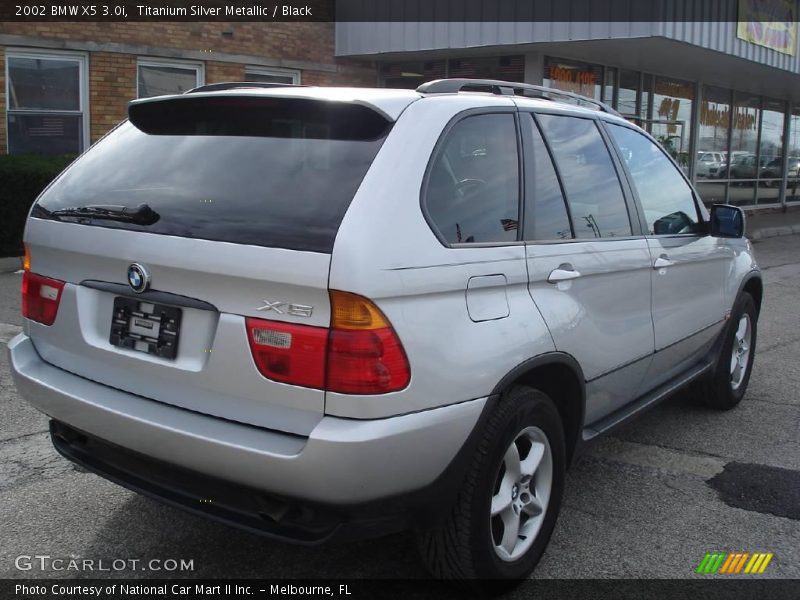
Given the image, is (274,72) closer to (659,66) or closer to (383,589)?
(659,66)

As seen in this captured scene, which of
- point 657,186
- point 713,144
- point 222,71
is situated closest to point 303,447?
point 657,186

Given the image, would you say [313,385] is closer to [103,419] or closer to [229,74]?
[103,419]

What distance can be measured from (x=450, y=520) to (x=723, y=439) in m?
2.71

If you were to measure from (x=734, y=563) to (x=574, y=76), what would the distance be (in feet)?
41.2

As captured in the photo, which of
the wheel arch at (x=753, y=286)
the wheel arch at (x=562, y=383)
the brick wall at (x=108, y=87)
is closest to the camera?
the wheel arch at (x=562, y=383)

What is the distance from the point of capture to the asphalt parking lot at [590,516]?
330 cm

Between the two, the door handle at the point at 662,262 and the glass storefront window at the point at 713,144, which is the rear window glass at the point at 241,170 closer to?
the door handle at the point at 662,262

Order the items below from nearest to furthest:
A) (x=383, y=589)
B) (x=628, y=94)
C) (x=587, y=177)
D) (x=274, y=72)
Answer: (x=383, y=589), (x=587, y=177), (x=274, y=72), (x=628, y=94)

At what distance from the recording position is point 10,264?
10367mm

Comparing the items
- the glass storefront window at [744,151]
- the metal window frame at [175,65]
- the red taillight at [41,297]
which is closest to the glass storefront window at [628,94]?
the glass storefront window at [744,151]

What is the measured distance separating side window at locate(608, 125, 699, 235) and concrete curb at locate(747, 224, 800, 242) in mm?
12977

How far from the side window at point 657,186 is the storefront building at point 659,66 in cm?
773

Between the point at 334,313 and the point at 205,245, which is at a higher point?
the point at 205,245

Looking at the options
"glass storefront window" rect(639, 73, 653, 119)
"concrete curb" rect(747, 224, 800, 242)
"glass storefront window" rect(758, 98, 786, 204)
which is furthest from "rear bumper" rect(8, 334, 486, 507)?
"glass storefront window" rect(758, 98, 786, 204)
